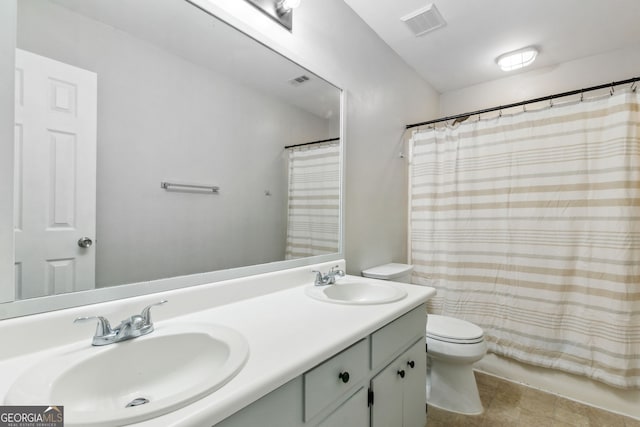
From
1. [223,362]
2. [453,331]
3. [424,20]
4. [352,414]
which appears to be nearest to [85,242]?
[223,362]

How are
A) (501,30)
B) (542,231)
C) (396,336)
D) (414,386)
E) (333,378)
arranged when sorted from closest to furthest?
(333,378) → (396,336) → (414,386) → (542,231) → (501,30)

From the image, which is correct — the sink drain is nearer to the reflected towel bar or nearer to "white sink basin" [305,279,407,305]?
the reflected towel bar

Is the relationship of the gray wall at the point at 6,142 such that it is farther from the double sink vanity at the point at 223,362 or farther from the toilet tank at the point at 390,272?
the toilet tank at the point at 390,272

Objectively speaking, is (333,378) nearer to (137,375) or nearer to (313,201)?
(137,375)

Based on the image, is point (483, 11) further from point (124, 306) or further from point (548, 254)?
point (124, 306)

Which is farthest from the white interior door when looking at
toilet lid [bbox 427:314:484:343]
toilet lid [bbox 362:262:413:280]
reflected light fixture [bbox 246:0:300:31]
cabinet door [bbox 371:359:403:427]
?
toilet lid [bbox 427:314:484:343]

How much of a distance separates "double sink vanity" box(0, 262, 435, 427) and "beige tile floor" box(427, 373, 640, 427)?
0.69 meters

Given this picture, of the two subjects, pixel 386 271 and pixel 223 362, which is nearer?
pixel 223 362

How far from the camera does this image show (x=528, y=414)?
175cm

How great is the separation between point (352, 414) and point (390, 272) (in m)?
1.16

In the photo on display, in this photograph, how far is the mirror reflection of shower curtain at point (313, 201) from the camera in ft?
5.07

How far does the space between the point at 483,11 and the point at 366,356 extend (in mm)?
2222

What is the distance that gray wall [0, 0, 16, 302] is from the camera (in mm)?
727

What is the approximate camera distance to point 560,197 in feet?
6.32
